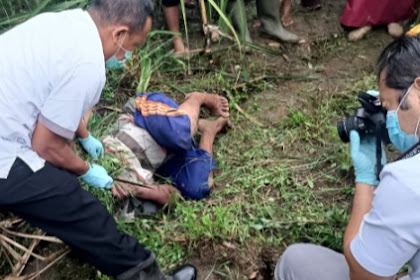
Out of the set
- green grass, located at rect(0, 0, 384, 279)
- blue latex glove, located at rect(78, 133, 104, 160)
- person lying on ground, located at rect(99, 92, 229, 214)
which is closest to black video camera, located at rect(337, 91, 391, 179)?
green grass, located at rect(0, 0, 384, 279)

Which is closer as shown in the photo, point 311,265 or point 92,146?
point 311,265

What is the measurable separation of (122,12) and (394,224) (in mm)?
1277

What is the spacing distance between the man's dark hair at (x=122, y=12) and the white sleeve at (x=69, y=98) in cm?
25

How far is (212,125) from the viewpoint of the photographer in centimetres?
325

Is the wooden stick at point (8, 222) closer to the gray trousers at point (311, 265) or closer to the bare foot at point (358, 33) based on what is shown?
the gray trousers at point (311, 265)

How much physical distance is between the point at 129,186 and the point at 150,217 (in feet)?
0.75

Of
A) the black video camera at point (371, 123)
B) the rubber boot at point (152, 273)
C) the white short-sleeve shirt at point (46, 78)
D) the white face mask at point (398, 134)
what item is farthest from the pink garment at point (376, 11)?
the white short-sleeve shirt at point (46, 78)

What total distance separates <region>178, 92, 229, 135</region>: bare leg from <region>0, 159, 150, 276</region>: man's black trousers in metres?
1.01

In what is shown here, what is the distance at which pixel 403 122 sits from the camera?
169 centimetres

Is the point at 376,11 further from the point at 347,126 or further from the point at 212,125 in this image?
the point at 347,126

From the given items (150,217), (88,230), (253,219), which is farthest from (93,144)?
(253,219)

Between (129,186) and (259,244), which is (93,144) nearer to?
(129,186)

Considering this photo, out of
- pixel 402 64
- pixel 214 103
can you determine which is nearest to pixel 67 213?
pixel 402 64

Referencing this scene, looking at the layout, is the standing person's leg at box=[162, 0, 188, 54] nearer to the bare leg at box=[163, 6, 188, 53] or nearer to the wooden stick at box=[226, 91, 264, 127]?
the bare leg at box=[163, 6, 188, 53]
